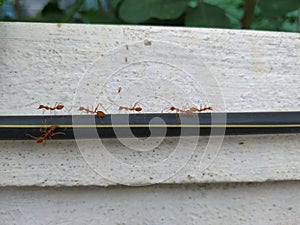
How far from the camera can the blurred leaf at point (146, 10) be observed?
2.66ft

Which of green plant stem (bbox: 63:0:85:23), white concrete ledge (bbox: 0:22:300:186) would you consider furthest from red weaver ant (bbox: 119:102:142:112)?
green plant stem (bbox: 63:0:85:23)

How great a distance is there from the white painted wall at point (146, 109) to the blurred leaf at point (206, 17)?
0.13 metres

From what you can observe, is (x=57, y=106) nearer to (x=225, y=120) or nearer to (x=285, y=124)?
(x=225, y=120)

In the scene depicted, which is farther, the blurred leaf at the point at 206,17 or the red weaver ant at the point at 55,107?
the blurred leaf at the point at 206,17

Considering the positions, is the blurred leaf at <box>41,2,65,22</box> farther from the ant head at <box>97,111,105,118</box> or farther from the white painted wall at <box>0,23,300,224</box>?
the ant head at <box>97,111,105,118</box>

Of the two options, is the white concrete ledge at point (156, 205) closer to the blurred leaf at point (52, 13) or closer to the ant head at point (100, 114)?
the ant head at point (100, 114)

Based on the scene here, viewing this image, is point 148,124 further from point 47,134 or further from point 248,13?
point 248,13

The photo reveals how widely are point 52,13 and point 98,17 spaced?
133mm

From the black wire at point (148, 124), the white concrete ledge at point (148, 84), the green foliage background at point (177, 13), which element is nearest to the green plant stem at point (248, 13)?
the green foliage background at point (177, 13)

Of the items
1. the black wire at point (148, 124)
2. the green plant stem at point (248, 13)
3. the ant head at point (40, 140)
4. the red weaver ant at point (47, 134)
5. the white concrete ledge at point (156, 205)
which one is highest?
the green plant stem at point (248, 13)

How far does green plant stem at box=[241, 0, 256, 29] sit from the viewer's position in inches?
35.8

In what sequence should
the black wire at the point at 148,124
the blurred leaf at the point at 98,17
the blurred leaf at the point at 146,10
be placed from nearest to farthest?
the black wire at the point at 148,124, the blurred leaf at the point at 146,10, the blurred leaf at the point at 98,17

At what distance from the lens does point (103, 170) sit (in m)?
0.71

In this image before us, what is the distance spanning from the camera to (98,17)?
36.7 inches
